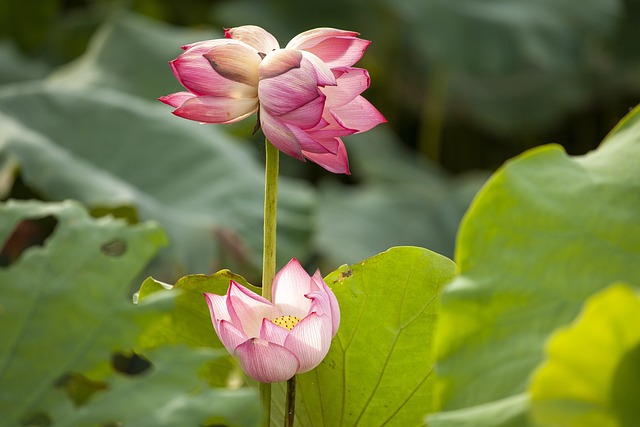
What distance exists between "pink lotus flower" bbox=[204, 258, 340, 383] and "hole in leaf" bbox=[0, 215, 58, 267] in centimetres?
59

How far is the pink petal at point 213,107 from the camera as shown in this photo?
464 mm

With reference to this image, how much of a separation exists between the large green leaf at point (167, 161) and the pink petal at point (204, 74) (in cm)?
105

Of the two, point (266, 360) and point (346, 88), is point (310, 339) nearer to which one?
point (266, 360)

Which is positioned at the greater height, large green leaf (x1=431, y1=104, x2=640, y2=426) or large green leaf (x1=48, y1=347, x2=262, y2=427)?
large green leaf (x1=431, y1=104, x2=640, y2=426)

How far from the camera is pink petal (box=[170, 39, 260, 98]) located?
0.45m

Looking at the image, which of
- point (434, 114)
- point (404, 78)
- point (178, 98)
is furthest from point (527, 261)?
point (404, 78)

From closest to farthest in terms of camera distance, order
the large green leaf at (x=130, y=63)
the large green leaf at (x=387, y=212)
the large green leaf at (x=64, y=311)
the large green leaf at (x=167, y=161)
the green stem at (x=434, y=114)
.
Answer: the large green leaf at (x=64, y=311) < the large green leaf at (x=167, y=161) < the large green leaf at (x=130, y=63) < the large green leaf at (x=387, y=212) < the green stem at (x=434, y=114)

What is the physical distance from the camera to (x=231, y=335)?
0.44m

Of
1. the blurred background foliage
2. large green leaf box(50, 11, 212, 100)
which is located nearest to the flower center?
the blurred background foliage

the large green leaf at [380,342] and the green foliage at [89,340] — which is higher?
the green foliage at [89,340]

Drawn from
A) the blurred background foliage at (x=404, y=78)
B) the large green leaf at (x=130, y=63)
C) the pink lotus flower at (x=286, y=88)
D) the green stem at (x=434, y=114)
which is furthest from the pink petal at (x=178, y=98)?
the green stem at (x=434, y=114)

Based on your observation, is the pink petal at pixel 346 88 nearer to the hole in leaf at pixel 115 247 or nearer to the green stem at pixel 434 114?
the hole in leaf at pixel 115 247

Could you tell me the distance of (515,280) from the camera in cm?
40

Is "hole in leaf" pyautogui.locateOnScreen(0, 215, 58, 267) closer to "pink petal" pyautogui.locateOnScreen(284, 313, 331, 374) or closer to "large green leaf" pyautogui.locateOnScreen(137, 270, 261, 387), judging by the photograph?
"large green leaf" pyautogui.locateOnScreen(137, 270, 261, 387)
